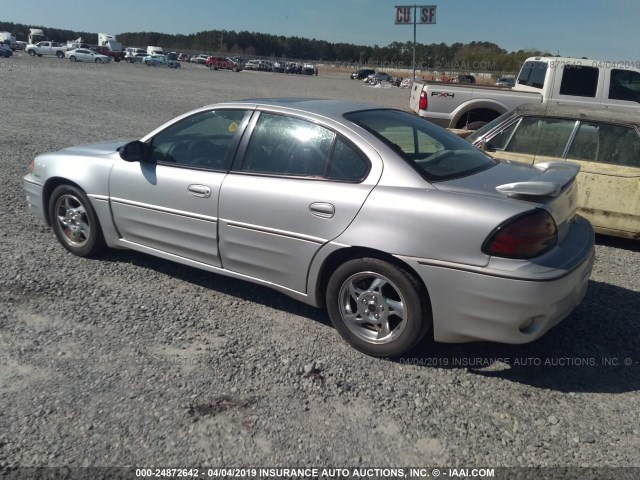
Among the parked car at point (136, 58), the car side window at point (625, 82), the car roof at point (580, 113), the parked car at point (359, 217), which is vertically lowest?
the parked car at point (359, 217)

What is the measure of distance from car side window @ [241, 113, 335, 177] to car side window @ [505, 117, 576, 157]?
3373 millimetres

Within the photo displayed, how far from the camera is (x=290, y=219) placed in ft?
12.4

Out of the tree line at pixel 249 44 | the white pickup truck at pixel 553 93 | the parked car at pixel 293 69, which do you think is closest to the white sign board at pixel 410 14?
the white pickup truck at pixel 553 93

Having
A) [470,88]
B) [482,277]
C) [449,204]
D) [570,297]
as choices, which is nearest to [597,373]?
[570,297]

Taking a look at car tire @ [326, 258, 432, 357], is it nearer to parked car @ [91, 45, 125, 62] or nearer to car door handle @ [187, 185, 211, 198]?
car door handle @ [187, 185, 211, 198]

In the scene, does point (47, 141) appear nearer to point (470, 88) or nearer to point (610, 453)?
point (470, 88)

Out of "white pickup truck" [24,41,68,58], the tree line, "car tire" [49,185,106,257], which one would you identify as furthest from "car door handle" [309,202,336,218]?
the tree line

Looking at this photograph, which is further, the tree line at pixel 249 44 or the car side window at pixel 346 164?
the tree line at pixel 249 44

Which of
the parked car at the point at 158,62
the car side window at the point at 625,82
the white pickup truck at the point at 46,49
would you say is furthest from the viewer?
the white pickup truck at the point at 46,49

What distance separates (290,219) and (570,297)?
71.3 inches

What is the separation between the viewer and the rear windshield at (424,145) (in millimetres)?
3715

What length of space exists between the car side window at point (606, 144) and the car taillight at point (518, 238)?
11.1ft

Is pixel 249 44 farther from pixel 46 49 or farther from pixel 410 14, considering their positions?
pixel 410 14

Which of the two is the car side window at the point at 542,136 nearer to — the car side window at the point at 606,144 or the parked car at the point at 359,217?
the car side window at the point at 606,144
